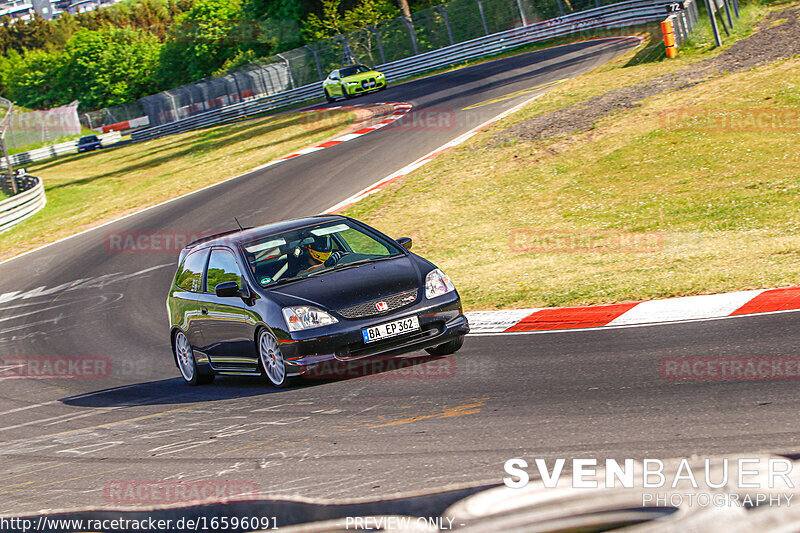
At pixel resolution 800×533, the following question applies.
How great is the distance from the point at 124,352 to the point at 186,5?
125 metres

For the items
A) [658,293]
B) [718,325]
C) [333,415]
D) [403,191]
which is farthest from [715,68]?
[333,415]

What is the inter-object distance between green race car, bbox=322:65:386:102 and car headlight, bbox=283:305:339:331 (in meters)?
32.1

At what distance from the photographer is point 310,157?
1038 inches

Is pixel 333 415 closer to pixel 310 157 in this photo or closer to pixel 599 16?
pixel 310 157

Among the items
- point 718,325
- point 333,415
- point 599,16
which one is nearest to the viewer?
point 333,415

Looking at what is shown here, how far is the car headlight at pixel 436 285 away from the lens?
8.30m

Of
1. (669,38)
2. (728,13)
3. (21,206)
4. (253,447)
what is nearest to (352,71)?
(21,206)

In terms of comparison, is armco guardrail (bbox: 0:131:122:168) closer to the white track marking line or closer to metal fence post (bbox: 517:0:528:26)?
metal fence post (bbox: 517:0:528:26)

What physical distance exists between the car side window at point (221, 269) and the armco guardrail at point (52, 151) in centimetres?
5819
